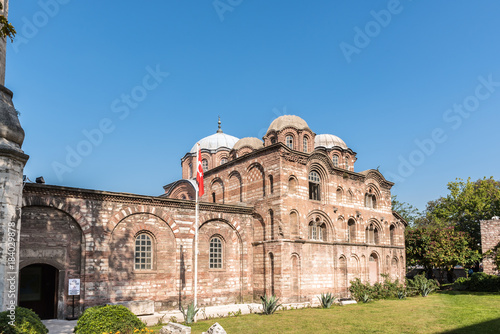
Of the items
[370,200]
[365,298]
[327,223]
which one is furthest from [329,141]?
[365,298]

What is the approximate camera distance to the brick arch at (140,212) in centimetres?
1705

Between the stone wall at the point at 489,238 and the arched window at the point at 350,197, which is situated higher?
the arched window at the point at 350,197

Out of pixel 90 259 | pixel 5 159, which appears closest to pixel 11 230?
pixel 5 159

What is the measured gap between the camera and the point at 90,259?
16.1 meters

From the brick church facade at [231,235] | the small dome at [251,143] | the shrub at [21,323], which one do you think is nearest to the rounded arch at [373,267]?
the brick church facade at [231,235]

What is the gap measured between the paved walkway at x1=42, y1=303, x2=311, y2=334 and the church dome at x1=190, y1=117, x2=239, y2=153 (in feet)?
48.1

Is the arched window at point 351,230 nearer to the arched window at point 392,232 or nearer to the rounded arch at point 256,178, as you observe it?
the arched window at point 392,232

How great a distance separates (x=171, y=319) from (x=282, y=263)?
665cm

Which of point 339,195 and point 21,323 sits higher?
point 339,195

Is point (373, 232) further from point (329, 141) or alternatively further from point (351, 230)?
point (329, 141)

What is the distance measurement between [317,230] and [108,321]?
15.2 meters

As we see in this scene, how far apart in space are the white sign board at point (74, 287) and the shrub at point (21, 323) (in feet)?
22.9

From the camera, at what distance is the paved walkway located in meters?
13.6

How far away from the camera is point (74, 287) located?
50.2 feet
